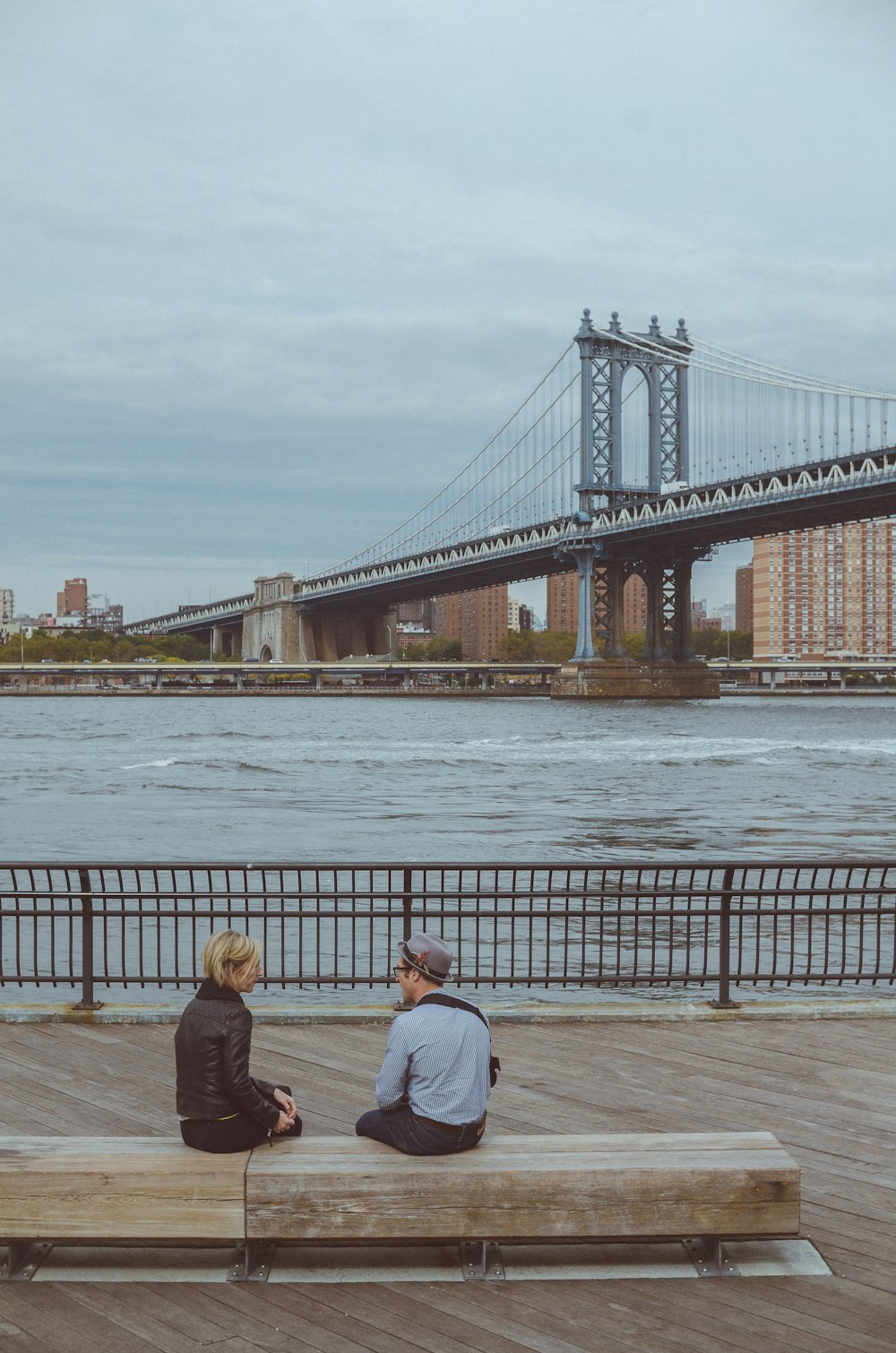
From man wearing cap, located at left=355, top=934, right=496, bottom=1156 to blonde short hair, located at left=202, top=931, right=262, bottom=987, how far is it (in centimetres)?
52

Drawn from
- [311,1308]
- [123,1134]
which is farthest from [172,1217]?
[123,1134]

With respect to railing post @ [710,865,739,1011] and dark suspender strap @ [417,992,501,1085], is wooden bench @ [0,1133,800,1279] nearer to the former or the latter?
dark suspender strap @ [417,992,501,1085]

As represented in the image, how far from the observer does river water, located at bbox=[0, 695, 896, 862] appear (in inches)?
1071

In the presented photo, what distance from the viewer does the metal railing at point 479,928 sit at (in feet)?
27.9

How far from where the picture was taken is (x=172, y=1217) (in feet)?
14.7

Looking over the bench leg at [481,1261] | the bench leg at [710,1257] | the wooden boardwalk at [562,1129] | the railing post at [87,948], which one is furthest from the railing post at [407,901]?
the bench leg at [710,1257]

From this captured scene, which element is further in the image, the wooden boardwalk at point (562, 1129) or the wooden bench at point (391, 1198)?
the wooden bench at point (391, 1198)

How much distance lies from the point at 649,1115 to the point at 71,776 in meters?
43.0

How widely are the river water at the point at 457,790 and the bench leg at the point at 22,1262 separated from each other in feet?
63.9

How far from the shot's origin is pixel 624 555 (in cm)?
10694

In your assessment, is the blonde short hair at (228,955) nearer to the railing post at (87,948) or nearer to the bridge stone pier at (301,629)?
the railing post at (87,948)

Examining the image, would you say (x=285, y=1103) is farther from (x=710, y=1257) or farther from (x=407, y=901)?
(x=407, y=901)

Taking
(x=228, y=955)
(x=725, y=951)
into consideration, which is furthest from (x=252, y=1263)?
(x=725, y=951)

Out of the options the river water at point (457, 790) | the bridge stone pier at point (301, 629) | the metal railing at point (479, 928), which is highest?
the bridge stone pier at point (301, 629)
